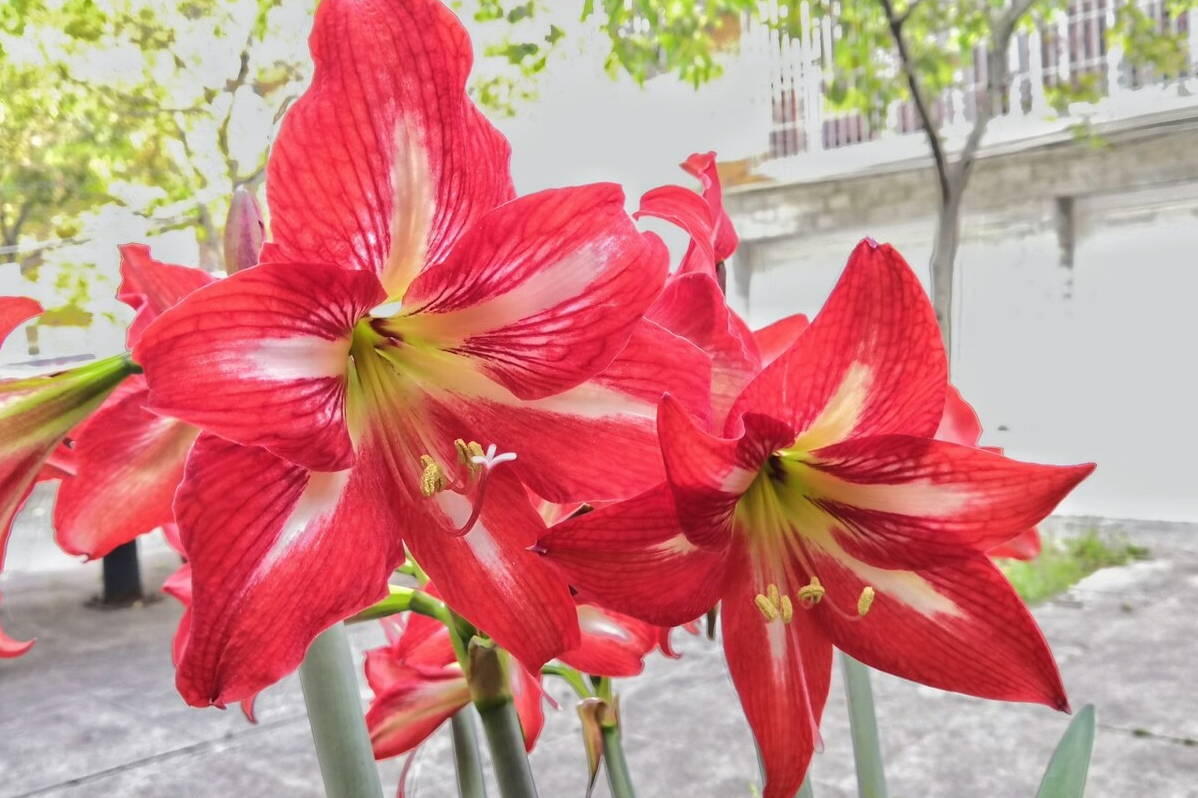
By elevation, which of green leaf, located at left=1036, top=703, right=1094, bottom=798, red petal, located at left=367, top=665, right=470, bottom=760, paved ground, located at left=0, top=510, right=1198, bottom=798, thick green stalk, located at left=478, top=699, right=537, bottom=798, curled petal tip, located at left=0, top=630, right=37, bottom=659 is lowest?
paved ground, located at left=0, top=510, right=1198, bottom=798

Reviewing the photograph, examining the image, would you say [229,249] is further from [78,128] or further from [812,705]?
[78,128]

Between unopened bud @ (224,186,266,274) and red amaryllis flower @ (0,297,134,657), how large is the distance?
39 mm

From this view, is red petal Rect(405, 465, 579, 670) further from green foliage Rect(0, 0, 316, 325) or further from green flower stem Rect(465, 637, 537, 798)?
green foliage Rect(0, 0, 316, 325)

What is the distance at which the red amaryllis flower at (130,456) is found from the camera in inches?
10.0

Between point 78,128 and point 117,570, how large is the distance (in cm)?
139

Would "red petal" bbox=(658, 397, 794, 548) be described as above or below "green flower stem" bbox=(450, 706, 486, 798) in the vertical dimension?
above

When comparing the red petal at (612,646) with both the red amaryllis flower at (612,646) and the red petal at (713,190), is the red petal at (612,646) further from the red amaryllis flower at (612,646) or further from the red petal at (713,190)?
the red petal at (713,190)

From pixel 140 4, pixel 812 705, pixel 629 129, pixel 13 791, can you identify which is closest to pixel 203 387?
pixel 812 705

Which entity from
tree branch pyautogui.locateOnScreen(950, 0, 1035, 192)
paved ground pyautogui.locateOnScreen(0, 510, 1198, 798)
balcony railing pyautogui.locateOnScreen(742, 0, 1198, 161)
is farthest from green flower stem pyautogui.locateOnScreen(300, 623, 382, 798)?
balcony railing pyautogui.locateOnScreen(742, 0, 1198, 161)

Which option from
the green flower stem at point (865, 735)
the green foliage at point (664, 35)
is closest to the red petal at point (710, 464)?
the green flower stem at point (865, 735)

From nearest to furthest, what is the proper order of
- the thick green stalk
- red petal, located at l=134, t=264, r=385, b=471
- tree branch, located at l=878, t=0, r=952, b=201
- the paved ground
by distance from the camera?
red petal, located at l=134, t=264, r=385, b=471
the thick green stalk
the paved ground
tree branch, located at l=878, t=0, r=952, b=201

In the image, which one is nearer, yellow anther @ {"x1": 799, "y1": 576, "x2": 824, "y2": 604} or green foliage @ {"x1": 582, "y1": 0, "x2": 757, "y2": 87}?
yellow anther @ {"x1": 799, "y1": 576, "x2": 824, "y2": 604}

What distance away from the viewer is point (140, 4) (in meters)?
3.41

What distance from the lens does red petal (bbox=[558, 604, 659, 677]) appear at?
0.32 meters
